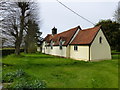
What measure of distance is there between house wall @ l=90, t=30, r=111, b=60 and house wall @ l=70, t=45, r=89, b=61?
0.85 m

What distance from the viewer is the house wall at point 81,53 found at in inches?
818

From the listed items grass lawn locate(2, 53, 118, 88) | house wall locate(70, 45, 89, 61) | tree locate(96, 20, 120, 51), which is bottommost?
grass lawn locate(2, 53, 118, 88)

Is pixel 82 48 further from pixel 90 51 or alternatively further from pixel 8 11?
pixel 8 11

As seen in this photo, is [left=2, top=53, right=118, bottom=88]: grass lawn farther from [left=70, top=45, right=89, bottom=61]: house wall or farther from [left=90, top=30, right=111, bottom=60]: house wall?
[left=70, top=45, right=89, bottom=61]: house wall

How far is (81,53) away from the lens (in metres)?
22.1

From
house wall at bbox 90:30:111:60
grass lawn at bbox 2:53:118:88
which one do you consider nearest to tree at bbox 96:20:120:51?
house wall at bbox 90:30:111:60

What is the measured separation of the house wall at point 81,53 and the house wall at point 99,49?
85 cm

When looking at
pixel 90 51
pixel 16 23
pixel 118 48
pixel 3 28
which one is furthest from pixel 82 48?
pixel 118 48

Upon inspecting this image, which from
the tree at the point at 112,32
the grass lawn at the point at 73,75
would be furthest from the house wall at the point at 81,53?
the tree at the point at 112,32

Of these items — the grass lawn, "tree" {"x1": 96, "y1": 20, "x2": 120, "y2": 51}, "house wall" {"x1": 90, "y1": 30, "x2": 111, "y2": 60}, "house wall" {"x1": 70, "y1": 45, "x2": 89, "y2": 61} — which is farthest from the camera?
"tree" {"x1": 96, "y1": 20, "x2": 120, "y2": 51}

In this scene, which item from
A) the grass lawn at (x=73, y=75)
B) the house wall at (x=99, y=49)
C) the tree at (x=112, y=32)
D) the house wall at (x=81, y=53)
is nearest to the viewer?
the grass lawn at (x=73, y=75)

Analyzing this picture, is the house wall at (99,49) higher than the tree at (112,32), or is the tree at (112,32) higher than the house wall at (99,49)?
the tree at (112,32)

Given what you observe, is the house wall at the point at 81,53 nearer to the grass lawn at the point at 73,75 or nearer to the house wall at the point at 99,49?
the house wall at the point at 99,49

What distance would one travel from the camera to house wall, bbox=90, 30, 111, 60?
20453 millimetres
